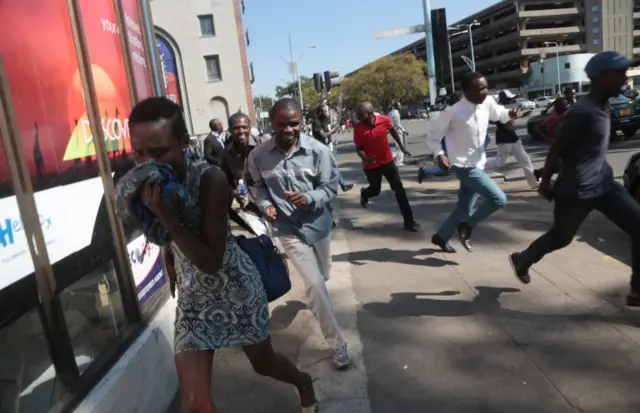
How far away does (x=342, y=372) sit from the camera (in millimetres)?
3377

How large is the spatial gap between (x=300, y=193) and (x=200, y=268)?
1365 millimetres

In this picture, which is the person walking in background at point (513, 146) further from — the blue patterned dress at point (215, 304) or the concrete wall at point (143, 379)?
the blue patterned dress at point (215, 304)

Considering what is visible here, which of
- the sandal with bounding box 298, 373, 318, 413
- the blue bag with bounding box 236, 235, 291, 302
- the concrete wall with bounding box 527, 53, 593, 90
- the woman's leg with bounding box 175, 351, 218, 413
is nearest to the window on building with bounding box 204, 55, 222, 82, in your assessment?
the sandal with bounding box 298, 373, 318, 413

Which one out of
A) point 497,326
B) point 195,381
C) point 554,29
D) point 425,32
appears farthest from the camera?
point 554,29

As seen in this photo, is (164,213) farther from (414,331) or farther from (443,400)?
(414,331)

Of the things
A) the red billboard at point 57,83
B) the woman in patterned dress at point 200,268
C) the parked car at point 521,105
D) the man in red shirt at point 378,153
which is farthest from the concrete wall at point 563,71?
the woman in patterned dress at point 200,268

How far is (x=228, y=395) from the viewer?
3297mm

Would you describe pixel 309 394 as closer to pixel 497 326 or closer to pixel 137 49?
pixel 497 326

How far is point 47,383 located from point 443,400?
2.06m

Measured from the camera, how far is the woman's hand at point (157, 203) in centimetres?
171

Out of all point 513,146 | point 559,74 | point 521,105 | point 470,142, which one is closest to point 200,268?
point 470,142

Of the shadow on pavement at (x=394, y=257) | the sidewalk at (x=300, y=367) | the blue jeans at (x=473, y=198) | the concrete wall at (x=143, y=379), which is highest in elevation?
the blue jeans at (x=473, y=198)

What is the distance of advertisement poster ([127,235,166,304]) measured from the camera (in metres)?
3.52

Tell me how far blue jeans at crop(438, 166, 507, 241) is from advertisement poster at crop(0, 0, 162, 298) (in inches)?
125
